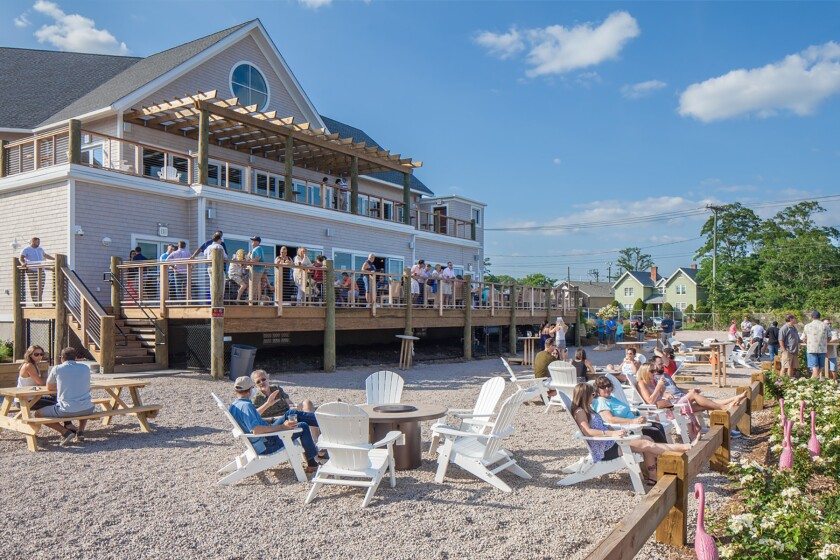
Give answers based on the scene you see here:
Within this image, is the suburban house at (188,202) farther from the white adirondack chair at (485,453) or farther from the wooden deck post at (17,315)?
the white adirondack chair at (485,453)

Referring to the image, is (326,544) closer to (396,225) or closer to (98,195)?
(98,195)

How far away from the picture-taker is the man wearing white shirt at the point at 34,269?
14539 millimetres

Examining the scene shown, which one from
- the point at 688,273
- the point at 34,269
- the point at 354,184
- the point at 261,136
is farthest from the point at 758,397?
the point at 688,273

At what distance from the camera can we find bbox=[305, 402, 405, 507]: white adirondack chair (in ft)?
19.2

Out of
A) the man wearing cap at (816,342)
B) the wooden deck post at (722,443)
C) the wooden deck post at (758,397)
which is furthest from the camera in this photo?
the man wearing cap at (816,342)

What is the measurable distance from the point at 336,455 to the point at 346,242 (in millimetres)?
16654

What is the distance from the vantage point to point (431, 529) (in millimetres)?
5145

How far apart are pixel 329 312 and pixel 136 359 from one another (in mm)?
4282

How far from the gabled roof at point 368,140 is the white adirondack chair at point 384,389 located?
2025cm

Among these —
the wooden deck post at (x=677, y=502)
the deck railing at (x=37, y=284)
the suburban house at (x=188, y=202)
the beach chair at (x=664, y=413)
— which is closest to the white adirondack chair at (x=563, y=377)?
the beach chair at (x=664, y=413)

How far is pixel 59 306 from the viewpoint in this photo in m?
13.8

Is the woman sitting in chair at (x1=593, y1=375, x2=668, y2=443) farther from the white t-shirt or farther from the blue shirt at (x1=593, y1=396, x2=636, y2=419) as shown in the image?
the white t-shirt

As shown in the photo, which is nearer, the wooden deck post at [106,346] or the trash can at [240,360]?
the wooden deck post at [106,346]

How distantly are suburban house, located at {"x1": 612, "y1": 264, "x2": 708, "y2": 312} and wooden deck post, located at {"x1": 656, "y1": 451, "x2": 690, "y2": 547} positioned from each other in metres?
70.1
